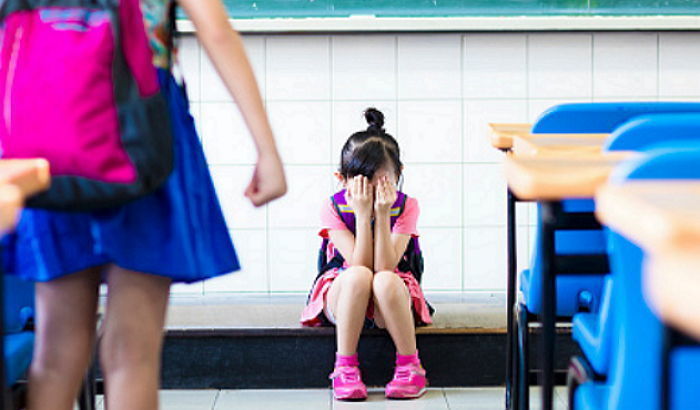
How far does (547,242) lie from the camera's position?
1628mm

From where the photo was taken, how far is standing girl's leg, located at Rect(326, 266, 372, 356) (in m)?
3.06

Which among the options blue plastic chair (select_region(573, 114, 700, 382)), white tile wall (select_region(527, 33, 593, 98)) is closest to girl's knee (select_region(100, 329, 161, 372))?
blue plastic chair (select_region(573, 114, 700, 382))

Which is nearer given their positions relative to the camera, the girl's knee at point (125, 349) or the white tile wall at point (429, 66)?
the girl's knee at point (125, 349)

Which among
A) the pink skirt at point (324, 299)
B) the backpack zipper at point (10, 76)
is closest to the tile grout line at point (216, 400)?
the pink skirt at point (324, 299)

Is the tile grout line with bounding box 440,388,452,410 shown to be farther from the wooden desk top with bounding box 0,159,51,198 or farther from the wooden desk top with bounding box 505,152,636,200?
the wooden desk top with bounding box 0,159,51,198

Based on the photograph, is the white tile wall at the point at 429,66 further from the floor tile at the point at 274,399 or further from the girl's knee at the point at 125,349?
the girl's knee at the point at 125,349

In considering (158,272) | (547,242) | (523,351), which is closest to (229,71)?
(158,272)

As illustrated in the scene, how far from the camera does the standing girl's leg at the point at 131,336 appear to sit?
1.52 m

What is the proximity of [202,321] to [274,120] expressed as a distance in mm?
915

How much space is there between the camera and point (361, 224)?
3113 mm

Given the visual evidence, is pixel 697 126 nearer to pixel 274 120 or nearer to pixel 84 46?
pixel 84 46

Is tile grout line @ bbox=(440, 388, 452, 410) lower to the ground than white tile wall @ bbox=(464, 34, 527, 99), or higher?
lower

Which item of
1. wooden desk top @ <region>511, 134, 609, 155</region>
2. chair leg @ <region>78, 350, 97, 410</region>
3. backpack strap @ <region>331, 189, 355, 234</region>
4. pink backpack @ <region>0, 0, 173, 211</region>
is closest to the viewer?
pink backpack @ <region>0, 0, 173, 211</region>

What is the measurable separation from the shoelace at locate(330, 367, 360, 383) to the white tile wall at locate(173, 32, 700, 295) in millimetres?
966
